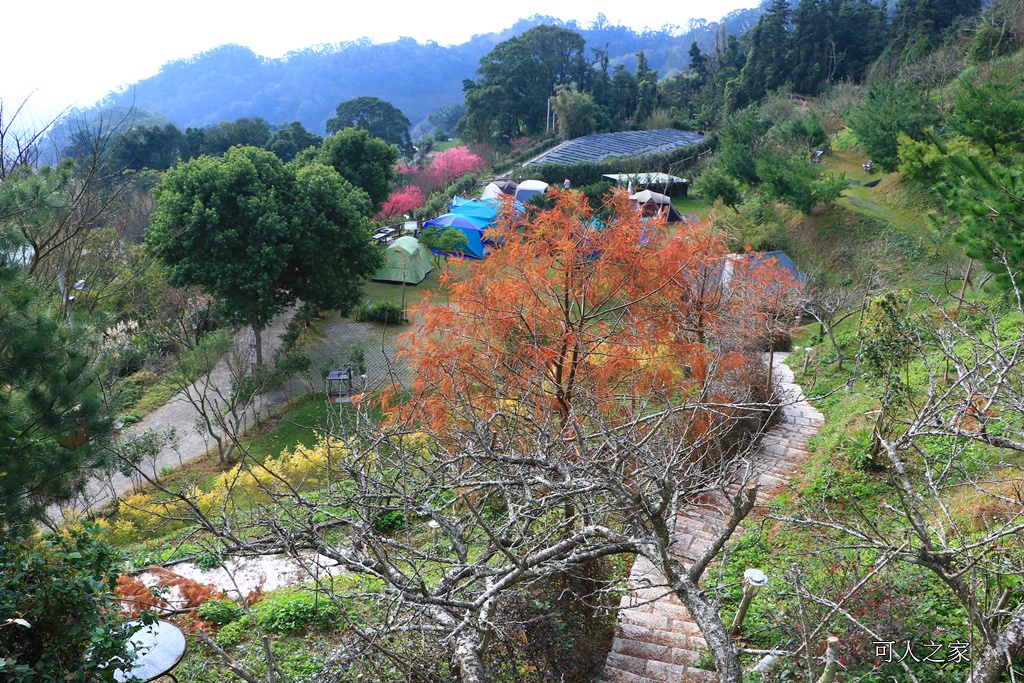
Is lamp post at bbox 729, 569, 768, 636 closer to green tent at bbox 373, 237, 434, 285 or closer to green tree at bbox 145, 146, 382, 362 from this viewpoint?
green tree at bbox 145, 146, 382, 362

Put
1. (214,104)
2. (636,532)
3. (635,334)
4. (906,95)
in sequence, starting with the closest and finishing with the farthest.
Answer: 1. (636,532)
2. (635,334)
3. (906,95)
4. (214,104)

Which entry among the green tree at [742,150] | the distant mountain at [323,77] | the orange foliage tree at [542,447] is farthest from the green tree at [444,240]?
the distant mountain at [323,77]

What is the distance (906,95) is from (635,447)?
78.9ft

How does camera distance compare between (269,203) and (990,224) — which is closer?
(990,224)

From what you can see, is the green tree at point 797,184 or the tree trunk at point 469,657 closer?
the tree trunk at point 469,657

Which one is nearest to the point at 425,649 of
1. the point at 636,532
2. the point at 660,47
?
the point at 636,532

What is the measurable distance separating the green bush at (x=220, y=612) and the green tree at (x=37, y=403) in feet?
5.29

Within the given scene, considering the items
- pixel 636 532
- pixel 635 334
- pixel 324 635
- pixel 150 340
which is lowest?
pixel 150 340

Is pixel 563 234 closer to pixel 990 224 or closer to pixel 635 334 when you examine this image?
A: pixel 635 334

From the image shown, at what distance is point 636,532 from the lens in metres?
4.43

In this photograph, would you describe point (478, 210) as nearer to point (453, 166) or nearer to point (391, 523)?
point (453, 166)

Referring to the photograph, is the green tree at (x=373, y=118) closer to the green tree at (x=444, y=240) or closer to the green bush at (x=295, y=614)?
the green tree at (x=444, y=240)

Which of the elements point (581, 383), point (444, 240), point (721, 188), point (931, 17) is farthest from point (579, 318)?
point (931, 17)

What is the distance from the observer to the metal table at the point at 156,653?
4.32 metres
